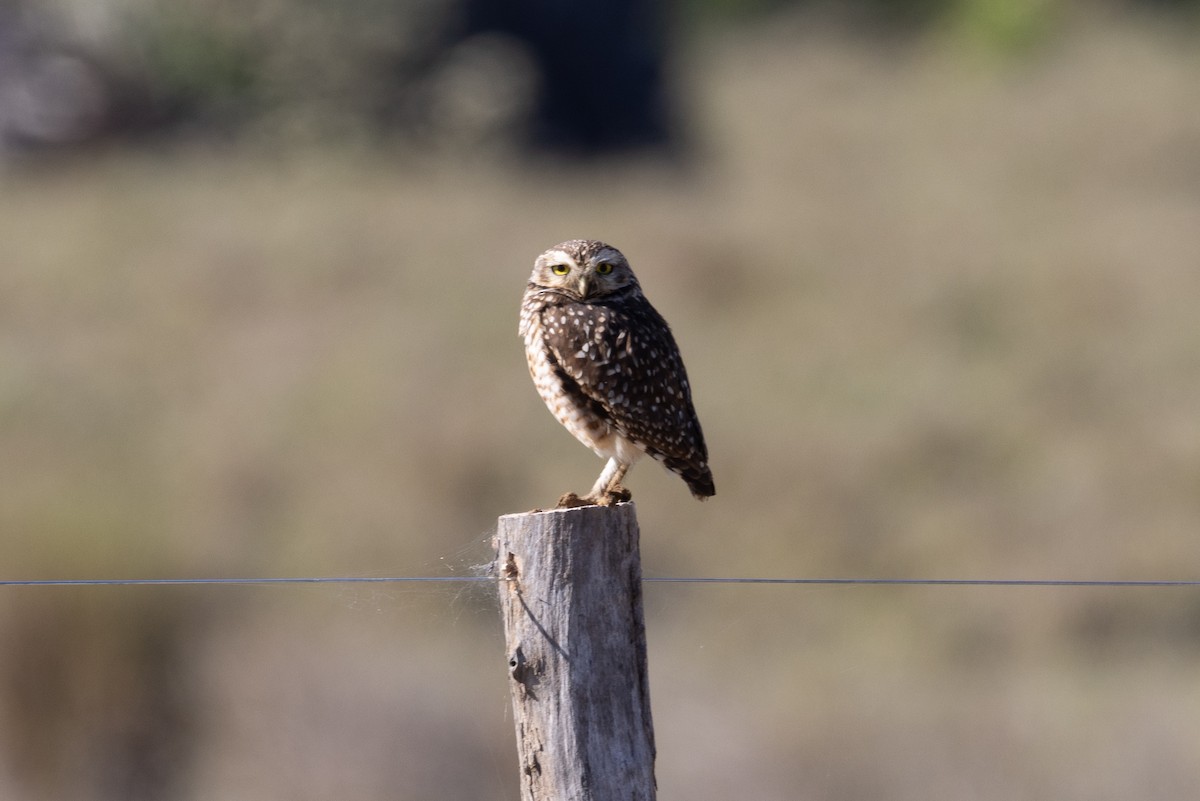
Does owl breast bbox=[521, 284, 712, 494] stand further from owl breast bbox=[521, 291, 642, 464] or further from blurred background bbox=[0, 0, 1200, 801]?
blurred background bbox=[0, 0, 1200, 801]

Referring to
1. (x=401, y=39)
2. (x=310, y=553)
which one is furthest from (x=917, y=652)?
(x=401, y=39)

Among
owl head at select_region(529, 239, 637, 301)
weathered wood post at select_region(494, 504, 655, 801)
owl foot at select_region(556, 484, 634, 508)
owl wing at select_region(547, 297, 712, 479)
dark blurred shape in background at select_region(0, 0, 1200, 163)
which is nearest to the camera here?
weathered wood post at select_region(494, 504, 655, 801)

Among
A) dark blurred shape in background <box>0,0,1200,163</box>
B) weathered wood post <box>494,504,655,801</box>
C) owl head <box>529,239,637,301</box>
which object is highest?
dark blurred shape in background <box>0,0,1200,163</box>

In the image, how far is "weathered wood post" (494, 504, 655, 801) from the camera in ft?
14.2

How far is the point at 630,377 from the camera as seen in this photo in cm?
593

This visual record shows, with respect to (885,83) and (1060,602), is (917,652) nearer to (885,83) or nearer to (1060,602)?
(1060,602)

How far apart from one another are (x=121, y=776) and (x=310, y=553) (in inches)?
130

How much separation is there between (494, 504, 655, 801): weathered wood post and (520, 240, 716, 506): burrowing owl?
1.29 meters

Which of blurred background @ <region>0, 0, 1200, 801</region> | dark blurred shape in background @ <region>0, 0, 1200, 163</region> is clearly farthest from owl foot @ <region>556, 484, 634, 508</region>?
dark blurred shape in background @ <region>0, 0, 1200, 163</region>

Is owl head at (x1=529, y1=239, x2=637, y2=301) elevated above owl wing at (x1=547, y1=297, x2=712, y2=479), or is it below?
above

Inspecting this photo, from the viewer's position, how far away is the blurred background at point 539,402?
32.8 feet

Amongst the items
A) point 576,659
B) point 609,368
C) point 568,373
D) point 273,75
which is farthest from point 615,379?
point 273,75

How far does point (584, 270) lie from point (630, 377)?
0.51 metres

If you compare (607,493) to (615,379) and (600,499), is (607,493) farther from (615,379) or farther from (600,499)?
(615,379)
